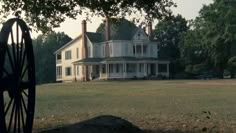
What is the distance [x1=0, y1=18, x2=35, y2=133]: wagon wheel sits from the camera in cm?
733

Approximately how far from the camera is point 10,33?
7551mm

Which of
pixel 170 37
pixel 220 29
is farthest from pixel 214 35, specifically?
pixel 170 37

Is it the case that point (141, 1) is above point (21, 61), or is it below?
above

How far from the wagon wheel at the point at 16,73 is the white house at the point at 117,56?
68.7 meters

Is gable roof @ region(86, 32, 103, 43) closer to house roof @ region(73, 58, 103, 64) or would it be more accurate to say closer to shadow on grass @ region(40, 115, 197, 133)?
house roof @ region(73, 58, 103, 64)

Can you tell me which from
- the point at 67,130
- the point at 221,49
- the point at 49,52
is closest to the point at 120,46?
the point at 221,49

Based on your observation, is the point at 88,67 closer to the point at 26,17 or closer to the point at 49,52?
the point at 49,52

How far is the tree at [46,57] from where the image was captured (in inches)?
3942

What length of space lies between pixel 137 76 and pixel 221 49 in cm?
1401

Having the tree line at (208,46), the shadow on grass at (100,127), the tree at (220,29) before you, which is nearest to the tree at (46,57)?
the tree line at (208,46)

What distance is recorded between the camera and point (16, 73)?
7.99m

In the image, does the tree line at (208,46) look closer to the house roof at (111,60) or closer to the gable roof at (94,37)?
the house roof at (111,60)

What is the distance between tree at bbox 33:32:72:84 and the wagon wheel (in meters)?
83.9

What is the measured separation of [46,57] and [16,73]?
3945 inches
